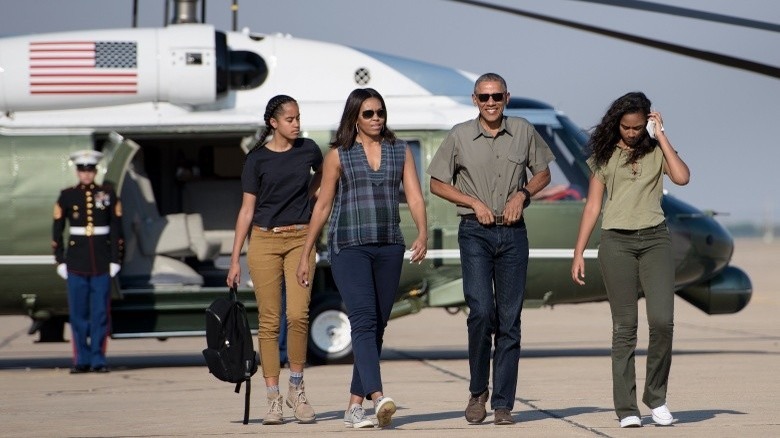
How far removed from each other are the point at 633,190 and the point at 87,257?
233 inches

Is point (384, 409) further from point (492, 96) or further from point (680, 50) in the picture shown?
point (680, 50)

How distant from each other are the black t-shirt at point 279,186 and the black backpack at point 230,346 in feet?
1.71

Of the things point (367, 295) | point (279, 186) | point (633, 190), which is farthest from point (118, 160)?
point (633, 190)

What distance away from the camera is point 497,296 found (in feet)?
25.6

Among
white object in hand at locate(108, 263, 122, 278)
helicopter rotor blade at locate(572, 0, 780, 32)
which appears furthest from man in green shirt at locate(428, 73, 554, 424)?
white object in hand at locate(108, 263, 122, 278)

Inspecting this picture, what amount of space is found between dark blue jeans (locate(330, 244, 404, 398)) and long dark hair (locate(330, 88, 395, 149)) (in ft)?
1.88

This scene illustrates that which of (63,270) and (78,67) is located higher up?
(78,67)

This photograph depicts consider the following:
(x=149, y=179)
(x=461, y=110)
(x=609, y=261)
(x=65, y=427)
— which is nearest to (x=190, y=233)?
(x=149, y=179)

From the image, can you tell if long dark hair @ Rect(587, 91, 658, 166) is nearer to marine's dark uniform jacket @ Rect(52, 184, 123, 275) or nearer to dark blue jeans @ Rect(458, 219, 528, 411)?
dark blue jeans @ Rect(458, 219, 528, 411)

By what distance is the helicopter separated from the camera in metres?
12.5

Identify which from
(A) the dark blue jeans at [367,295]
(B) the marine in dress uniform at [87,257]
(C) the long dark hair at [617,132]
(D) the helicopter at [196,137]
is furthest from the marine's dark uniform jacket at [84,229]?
(C) the long dark hair at [617,132]

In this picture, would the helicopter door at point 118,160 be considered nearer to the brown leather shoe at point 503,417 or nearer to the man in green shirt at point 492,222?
the man in green shirt at point 492,222

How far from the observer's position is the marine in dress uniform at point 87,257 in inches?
478

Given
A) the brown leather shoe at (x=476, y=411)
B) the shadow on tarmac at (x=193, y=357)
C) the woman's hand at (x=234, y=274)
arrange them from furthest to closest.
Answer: the shadow on tarmac at (x=193, y=357) → the woman's hand at (x=234, y=274) → the brown leather shoe at (x=476, y=411)
